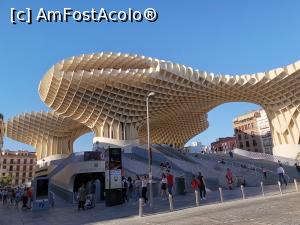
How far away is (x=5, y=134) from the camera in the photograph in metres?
74.1

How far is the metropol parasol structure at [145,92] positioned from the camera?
43.5 metres

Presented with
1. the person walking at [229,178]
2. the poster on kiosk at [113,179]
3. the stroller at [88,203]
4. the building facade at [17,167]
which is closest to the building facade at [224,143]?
the building facade at [17,167]

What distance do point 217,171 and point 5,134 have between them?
199 ft

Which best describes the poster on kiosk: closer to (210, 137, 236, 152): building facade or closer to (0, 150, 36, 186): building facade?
(210, 137, 236, 152): building facade

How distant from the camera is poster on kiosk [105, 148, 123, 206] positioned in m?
18.7

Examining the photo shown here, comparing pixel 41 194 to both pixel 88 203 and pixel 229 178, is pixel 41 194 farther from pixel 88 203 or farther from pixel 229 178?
pixel 229 178

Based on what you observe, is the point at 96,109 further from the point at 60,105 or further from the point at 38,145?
the point at 38,145

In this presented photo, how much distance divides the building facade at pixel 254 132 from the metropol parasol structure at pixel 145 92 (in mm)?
30845

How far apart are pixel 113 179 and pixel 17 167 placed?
9999 centimetres

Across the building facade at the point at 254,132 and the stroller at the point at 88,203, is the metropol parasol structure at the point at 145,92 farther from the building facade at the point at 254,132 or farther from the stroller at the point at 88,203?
the building facade at the point at 254,132

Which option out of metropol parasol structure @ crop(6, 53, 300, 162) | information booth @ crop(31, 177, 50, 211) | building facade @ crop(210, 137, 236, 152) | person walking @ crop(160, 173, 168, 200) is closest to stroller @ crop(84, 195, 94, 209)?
information booth @ crop(31, 177, 50, 211)

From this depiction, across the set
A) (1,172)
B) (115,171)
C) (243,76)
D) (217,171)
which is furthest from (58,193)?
(1,172)

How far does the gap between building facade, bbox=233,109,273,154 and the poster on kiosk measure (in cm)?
7411

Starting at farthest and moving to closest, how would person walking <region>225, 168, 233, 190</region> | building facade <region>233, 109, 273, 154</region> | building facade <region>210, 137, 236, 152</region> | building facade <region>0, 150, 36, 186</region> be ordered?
building facade <region>0, 150, 36, 186</region> < building facade <region>210, 137, 236, 152</region> < building facade <region>233, 109, 273, 154</region> < person walking <region>225, 168, 233, 190</region>
